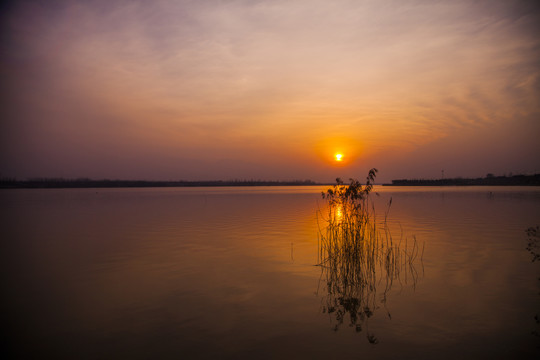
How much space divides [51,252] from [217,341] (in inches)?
504

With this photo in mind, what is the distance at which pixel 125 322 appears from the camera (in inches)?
293

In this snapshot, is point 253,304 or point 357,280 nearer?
point 253,304

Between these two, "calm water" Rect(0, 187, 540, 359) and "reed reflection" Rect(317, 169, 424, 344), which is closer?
"calm water" Rect(0, 187, 540, 359)

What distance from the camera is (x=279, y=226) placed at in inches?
923

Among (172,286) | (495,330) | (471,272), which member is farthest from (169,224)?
(495,330)

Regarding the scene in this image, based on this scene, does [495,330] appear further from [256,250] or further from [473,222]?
[473,222]

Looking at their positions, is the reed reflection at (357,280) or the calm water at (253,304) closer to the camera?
the calm water at (253,304)

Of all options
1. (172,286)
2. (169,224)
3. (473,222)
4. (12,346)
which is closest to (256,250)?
(172,286)

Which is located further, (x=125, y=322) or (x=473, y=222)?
(x=473, y=222)

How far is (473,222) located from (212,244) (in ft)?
64.4

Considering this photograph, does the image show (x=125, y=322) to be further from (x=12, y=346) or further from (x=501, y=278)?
(x=501, y=278)

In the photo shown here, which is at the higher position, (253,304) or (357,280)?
(357,280)

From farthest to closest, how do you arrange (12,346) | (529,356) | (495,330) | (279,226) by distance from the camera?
(279,226)
(495,330)
(12,346)
(529,356)

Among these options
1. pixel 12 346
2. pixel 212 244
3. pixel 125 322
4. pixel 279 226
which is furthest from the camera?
pixel 279 226
